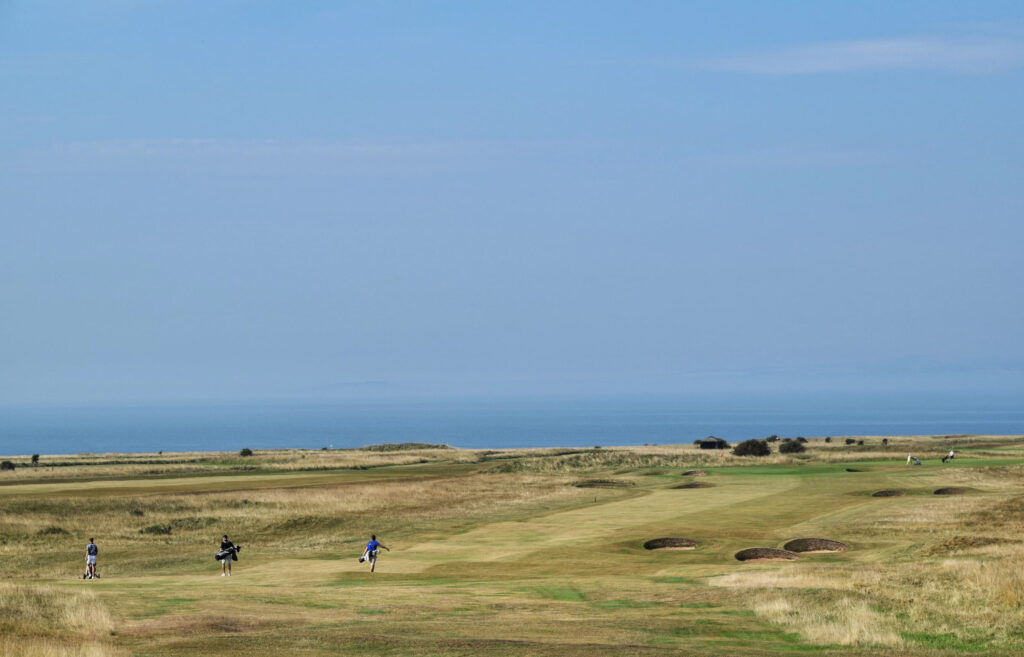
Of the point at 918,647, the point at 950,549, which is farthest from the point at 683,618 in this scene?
the point at 950,549

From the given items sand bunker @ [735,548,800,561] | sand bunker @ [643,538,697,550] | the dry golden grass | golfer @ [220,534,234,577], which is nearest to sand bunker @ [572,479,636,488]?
sand bunker @ [643,538,697,550]

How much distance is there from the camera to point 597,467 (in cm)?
11850

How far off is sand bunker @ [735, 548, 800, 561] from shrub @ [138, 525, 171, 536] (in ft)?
117

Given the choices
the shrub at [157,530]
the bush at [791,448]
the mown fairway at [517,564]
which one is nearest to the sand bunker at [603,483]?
the mown fairway at [517,564]

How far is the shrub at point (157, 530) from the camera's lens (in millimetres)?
68000

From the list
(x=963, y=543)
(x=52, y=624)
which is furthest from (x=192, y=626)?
(x=963, y=543)

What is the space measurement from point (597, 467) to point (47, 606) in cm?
8919

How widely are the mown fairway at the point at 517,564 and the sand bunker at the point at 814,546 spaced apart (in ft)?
4.72

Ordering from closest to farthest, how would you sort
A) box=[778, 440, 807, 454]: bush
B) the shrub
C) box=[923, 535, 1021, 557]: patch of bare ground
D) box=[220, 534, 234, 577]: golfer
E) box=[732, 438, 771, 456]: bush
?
box=[220, 534, 234, 577]: golfer, box=[923, 535, 1021, 557]: patch of bare ground, the shrub, box=[732, 438, 771, 456]: bush, box=[778, 440, 807, 454]: bush

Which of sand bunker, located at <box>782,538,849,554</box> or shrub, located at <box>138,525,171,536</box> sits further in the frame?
shrub, located at <box>138,525,171,536</box>

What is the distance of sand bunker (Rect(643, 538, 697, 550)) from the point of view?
56812mm

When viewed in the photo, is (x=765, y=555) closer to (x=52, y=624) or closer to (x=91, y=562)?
(x=91, y=562)

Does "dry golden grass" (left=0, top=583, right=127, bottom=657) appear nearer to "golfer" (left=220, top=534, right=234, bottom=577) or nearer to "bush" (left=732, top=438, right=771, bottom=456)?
"golfer" (left=220, top=534, right=234, bottom=577)

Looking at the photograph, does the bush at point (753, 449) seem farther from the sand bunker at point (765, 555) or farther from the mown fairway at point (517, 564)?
the sand bunker at point (765, 555)
